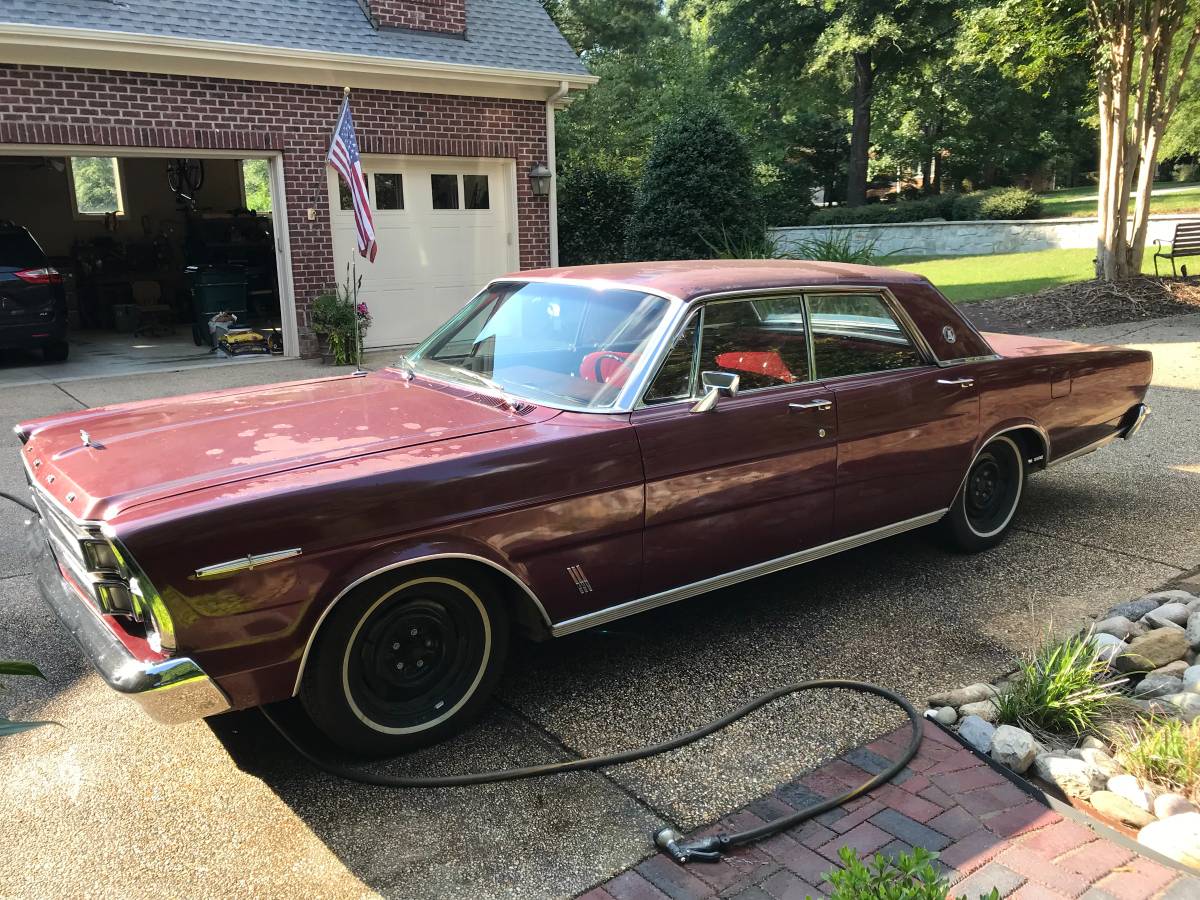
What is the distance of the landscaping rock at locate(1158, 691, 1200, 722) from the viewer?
329cm

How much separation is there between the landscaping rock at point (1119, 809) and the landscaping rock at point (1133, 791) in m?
0.01

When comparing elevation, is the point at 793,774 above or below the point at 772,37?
below

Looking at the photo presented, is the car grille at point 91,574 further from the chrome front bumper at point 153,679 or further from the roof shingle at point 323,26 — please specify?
the roof shingle at point 323,26

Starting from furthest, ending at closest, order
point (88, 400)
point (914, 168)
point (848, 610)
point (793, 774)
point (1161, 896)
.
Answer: point (914, 168) < point (88, 400) < point (848, 610) < point (793, 774) < point (1161, 896)

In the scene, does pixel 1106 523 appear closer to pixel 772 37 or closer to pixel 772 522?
pixel 772 522

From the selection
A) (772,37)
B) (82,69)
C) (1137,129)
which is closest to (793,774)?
(82,69)

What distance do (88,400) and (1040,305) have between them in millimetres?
11619

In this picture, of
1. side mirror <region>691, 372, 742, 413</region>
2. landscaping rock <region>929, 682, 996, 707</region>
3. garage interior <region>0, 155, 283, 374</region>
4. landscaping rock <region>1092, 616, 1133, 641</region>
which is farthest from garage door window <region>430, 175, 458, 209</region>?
landscaping rock <region>929, 682, 996, 707</region>

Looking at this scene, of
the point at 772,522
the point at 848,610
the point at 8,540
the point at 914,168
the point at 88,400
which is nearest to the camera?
the point at 772,522

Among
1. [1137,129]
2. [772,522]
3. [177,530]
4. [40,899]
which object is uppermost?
[1137,129]

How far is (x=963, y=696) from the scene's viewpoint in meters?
3.47

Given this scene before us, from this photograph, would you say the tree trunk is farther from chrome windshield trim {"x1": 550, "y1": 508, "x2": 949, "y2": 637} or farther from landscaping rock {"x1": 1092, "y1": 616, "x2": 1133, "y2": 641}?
landscaping rock {"x1": 1092, "y1": 616, "x2": 1133, "y2": 641}

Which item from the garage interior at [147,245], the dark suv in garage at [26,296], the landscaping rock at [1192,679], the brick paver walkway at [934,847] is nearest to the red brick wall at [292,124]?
the dark suv in garage at [26,296]

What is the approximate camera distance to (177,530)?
259 cm
